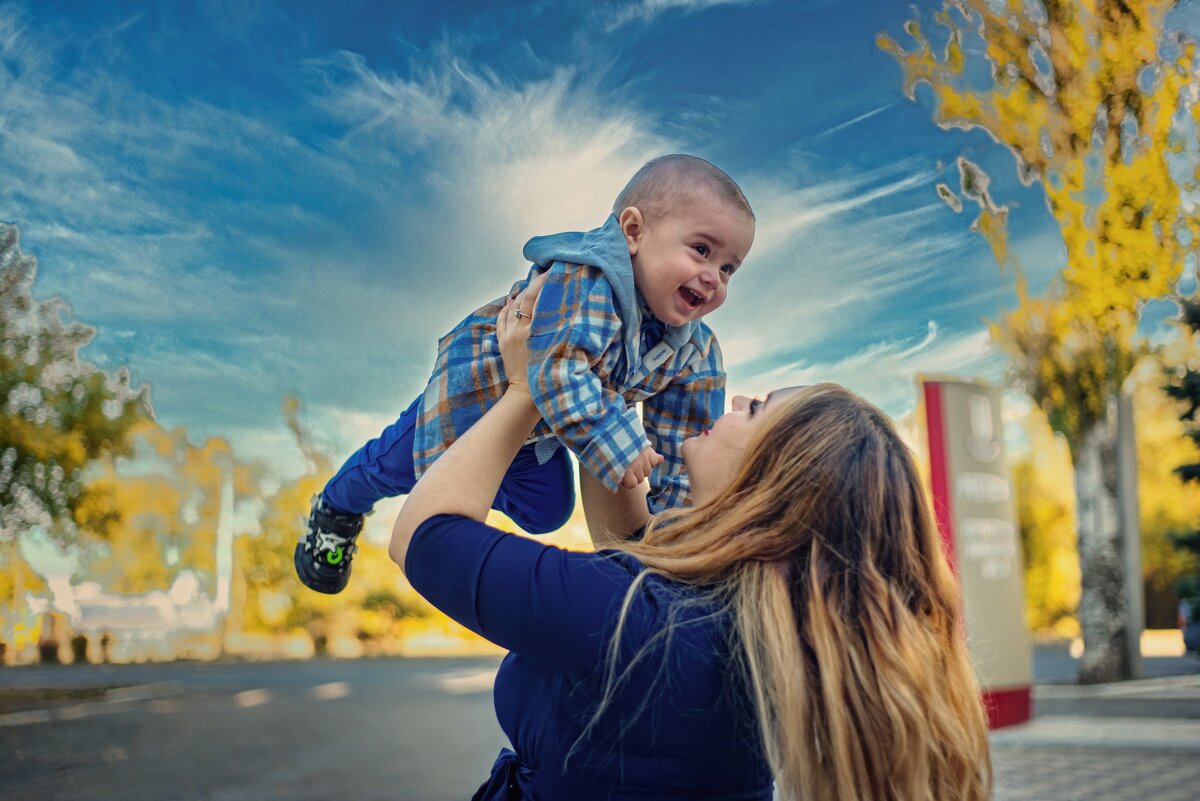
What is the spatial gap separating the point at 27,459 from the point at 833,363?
231 cm

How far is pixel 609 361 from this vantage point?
123cm

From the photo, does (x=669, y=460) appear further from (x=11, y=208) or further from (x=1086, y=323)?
(x=1086, y=323)

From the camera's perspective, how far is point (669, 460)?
1.40 meters

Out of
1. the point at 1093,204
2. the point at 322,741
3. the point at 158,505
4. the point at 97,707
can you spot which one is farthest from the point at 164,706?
the point at 1093,204

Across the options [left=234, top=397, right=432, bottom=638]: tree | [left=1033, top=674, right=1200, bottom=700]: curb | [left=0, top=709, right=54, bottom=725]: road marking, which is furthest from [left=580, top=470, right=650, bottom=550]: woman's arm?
[left=1033, top=674, right=1200, bottom=700]: curb

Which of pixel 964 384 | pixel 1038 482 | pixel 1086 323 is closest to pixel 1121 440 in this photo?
pixel 1086 323

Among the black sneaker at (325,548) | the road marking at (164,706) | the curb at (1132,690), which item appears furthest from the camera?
the curb at (1132,690)

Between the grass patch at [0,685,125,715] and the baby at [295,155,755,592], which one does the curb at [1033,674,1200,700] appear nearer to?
the grass patch at [0,685,125,715]

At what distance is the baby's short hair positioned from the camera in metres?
1.31

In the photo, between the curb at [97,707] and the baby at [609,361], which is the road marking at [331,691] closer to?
the curb at [97,707]

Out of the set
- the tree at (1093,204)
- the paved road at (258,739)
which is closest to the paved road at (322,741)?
the paved road at (258,739)

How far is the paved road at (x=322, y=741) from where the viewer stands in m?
2.93

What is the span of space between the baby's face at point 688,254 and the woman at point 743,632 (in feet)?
1.20

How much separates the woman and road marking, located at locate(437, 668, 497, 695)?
5588mm
